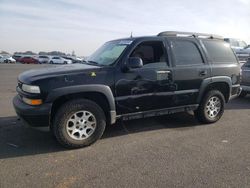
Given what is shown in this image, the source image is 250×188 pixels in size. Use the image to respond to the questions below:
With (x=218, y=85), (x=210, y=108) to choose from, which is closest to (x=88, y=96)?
(x=210, y=108)

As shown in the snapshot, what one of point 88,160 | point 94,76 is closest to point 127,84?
point 94,76

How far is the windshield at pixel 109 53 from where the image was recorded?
15.7ft

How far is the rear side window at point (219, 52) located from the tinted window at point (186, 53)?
367 millimetres

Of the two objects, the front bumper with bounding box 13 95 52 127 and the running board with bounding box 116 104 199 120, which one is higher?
the front bumper with bounding box 13 95 52 127

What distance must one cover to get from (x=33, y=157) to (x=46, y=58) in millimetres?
50950

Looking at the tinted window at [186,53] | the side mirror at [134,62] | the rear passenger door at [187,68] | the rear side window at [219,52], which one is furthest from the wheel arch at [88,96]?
the rear side window at [219,52]

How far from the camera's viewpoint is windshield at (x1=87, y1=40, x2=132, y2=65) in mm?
4797

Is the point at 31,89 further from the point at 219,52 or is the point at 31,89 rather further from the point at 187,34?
the point at 219,52

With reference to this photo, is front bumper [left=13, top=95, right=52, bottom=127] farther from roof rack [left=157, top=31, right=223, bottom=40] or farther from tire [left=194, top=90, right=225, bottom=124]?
tire [left=194, top=90, right=225, bottom=124]

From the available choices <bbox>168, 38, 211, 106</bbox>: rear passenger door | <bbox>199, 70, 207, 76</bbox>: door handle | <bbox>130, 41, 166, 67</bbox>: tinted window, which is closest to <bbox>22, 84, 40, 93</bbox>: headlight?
<bbox>130, 41, 166, 67</bbox>: tinted window

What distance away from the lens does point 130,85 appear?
182 inches

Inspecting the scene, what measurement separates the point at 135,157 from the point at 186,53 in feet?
8.40

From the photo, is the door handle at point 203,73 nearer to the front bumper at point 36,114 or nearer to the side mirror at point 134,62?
the side mirror at point 134,62

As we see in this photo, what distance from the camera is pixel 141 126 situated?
5.54 metres
